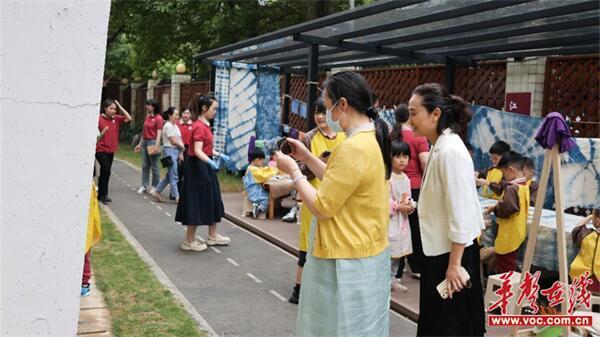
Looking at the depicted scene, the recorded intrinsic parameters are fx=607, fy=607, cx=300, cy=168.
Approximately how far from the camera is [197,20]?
20.7m

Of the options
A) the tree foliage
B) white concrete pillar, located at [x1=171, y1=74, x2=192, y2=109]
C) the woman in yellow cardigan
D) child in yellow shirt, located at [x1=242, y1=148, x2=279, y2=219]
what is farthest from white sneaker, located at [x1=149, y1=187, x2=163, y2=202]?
white concrete pillar, located at [x1=171, y1=74, x2=192, y2=109]

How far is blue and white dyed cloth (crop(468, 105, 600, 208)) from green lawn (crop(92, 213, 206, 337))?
3.59 metres

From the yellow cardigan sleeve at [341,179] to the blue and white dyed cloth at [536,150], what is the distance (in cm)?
321

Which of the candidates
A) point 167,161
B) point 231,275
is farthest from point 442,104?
point 167,161

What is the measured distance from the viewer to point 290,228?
898cm

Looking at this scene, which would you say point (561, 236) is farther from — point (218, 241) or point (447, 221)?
point (218, 241)

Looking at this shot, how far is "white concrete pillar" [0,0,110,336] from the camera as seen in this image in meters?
2.49

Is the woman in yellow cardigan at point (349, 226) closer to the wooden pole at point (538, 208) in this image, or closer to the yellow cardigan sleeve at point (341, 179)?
the yellow cardigan sleeve at point (341, 179)

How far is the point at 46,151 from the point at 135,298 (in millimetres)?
3021

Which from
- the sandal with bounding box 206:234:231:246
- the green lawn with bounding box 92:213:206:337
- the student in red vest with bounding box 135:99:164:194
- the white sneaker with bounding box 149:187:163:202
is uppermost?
the student in red vest with bounding box 135:99:164:194

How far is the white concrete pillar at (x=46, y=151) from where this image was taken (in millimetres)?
2492

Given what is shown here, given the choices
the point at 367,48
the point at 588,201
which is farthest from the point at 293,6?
the point at 588,201

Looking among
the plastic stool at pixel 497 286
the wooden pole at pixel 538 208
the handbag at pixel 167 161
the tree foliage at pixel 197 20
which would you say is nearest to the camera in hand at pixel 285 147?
the wooden pole at pixel 538 208

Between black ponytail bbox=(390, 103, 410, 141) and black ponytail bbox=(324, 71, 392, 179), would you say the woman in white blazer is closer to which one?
black ponytail bbox=(324, 71, 392, 179)
